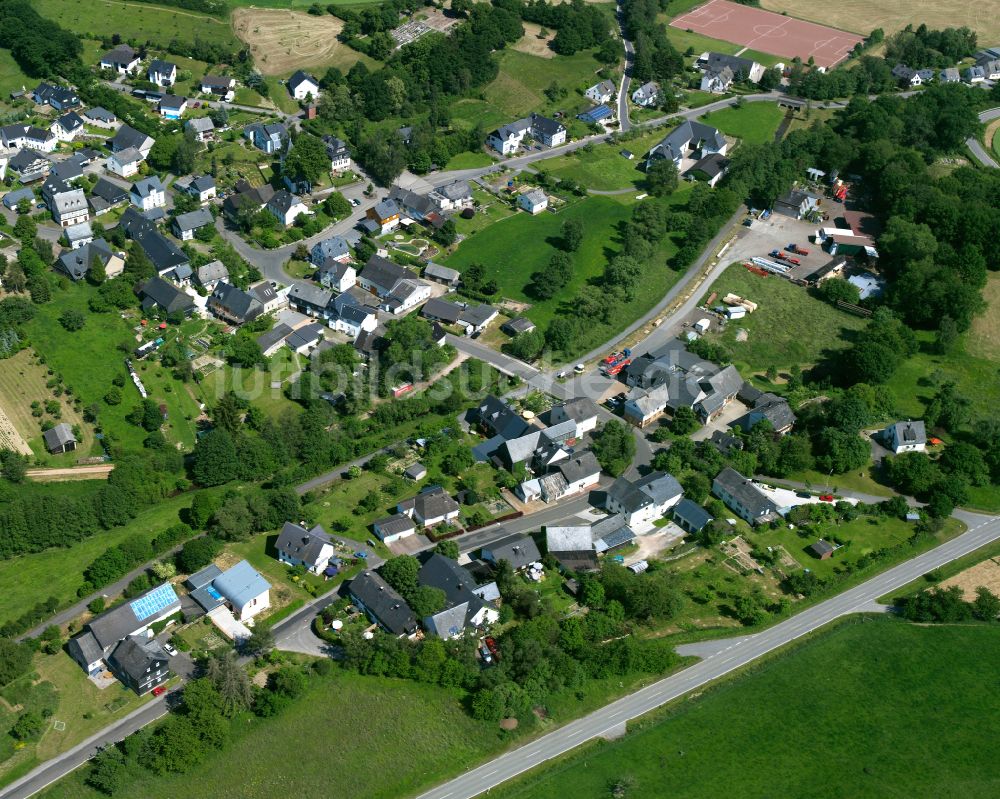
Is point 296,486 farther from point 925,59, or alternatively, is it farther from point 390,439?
point 925,59

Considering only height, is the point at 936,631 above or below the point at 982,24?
below

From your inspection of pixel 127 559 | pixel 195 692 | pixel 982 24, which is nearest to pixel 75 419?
pixel 127 559

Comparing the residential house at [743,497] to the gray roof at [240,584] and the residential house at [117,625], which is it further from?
the residential house at [117,625]

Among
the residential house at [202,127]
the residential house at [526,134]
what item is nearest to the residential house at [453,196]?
Answer: the residential house at [526,134]

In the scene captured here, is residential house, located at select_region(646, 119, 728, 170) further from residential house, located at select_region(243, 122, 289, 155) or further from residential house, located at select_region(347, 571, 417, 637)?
residential house, located at select_region(347, 571, 417, 637)

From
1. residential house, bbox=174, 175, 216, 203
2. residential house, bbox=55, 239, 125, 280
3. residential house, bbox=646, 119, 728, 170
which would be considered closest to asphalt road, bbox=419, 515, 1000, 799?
residential house, bbox=646, 119, 728, 170

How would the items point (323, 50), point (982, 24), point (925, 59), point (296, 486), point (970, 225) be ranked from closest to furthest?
point (296, 486) < point (970, 225) < point (323, 50) < point (925, 59) < point (982, 24)
